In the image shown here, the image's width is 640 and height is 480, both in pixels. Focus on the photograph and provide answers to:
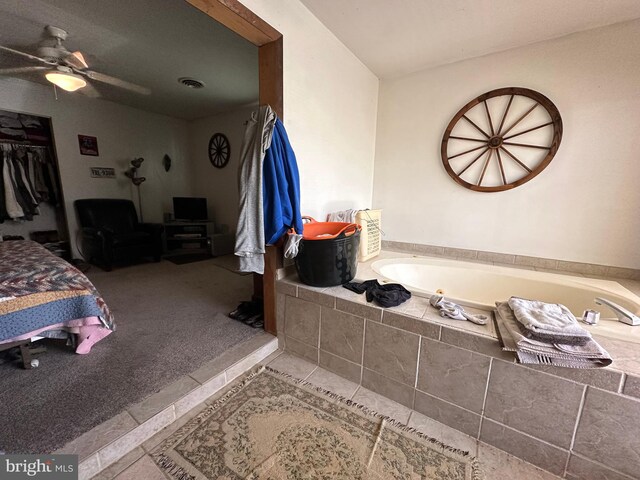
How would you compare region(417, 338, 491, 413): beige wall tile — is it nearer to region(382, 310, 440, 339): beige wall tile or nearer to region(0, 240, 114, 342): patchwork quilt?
region(382, 310, 440, 339): beige wall tile

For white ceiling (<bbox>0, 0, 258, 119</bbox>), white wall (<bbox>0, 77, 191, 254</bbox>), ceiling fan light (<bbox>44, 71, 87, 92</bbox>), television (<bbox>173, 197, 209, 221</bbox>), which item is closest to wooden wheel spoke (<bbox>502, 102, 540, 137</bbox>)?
white ceiling (<bbox>0, 0, 258, 119</bbox>)

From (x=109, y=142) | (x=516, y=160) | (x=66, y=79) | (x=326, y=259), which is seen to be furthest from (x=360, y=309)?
(x=109, y=142)

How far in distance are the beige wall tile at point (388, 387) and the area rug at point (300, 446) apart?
0.45ft

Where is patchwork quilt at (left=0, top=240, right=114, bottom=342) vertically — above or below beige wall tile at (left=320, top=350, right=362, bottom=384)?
above

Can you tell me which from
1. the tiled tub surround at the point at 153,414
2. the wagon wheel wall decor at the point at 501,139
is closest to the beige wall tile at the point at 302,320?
the tiled tub surround at the point at 153,414

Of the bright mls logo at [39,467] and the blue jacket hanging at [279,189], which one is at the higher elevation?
the blue jacket hanging at [279,189]

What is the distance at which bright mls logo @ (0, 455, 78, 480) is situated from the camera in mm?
887

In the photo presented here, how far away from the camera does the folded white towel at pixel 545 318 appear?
1.00 m

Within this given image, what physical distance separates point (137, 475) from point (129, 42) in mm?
3207

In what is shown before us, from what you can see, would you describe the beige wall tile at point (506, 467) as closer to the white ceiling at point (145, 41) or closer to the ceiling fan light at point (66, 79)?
the white ceiling at point (145, 41)

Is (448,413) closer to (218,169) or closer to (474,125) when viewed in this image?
(474,125)

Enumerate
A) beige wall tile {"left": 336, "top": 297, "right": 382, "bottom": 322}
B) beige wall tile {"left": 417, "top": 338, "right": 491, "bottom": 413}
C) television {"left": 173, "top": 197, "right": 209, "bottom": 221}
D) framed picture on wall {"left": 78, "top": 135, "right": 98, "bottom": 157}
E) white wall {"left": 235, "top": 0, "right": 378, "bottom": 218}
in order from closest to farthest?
beige wall tile {"left": 417, "top": 338, "right": 491, "bottom": 413} < beige wall tile {"left": 336, "top": 297, "right": 382, "bottom": 322} < white wall {"left": 235, "top": 0, "right": 378, "bottom": 218} < framed picture on wall {"left": 78, "top": 135, "right": 98, "bottom": 157} < television {"left": 173, "top": 197, "right": 209, "bottom": 221}

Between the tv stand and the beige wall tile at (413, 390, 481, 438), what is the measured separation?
3.78m

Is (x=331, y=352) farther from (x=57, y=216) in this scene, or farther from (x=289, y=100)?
(x=57, y=216)
